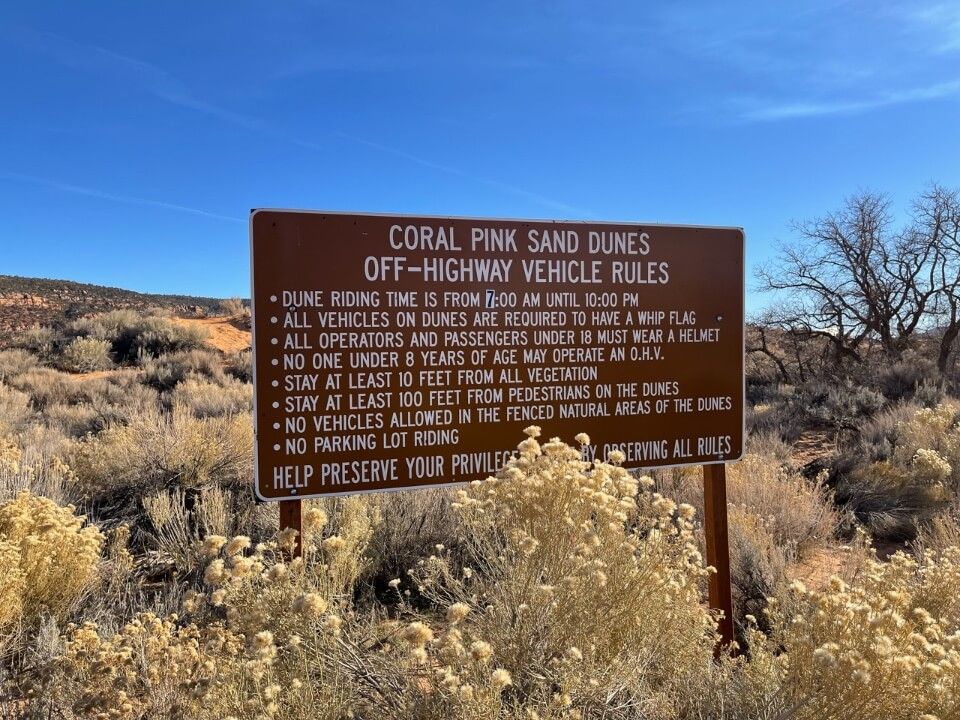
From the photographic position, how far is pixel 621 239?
11.5 ft

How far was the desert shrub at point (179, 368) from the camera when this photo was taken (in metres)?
13.7

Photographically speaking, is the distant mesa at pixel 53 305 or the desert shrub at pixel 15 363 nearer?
the desert shrub at pixel 15 363

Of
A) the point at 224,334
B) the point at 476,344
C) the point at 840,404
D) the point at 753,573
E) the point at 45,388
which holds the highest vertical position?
the point at 224,334

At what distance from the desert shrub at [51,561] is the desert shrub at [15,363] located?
1107 centimetres

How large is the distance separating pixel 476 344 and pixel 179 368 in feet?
43.9

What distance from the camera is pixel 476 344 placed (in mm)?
3219

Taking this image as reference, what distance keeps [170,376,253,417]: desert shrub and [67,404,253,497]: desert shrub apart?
2.16 metres

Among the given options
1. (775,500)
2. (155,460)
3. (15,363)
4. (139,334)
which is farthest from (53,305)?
(775,500)

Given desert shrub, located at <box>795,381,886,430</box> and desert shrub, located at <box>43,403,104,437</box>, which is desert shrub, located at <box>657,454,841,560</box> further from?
desert shrub, located at <box>43,403,104,437</box>

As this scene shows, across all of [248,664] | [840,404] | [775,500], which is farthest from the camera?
[840,404]

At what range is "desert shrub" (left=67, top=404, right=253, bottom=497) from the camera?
5.19 m

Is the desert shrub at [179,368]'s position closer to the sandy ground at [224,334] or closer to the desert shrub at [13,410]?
the sandy ground at [224,334]

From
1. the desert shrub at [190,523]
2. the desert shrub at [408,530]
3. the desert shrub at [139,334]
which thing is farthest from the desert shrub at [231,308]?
the desert shrub at [408,530]

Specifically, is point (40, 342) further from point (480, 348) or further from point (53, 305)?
point (480, 348)
